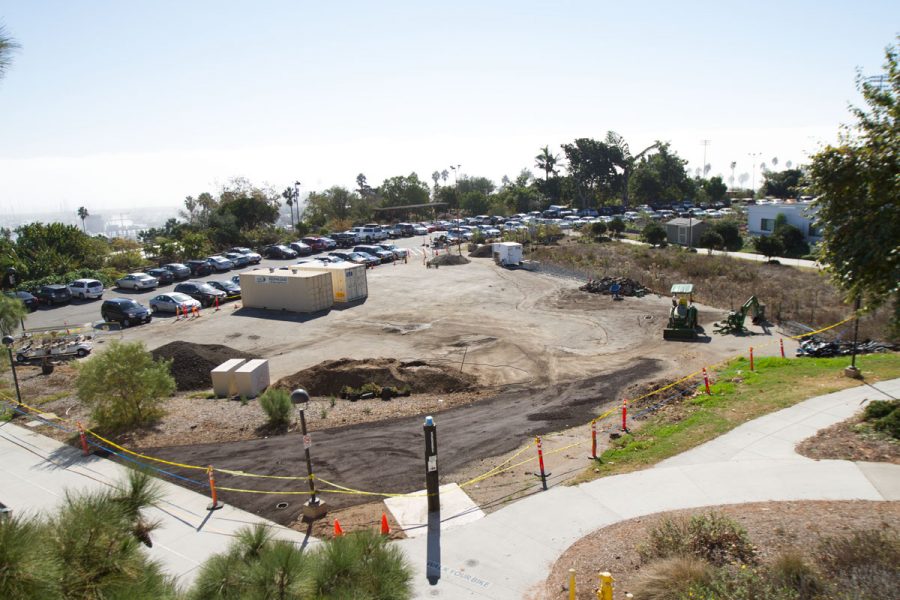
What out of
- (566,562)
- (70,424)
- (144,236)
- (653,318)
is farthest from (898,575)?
(144,236)


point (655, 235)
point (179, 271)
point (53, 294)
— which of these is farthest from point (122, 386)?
point (655, 235)

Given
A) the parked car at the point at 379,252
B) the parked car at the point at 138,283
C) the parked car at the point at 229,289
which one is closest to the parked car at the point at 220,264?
the parked car at the point at 138,283

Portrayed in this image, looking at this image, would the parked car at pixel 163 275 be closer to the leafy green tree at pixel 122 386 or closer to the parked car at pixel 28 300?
the parked car at pixel 28 300

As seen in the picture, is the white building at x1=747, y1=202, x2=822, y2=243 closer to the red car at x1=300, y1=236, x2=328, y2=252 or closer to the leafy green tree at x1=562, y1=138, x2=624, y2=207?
the leafy green tree at x1=562, y1=138, x2=624, y2=207

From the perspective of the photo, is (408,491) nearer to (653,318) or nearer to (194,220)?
(653,318)

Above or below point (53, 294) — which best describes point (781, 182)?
above

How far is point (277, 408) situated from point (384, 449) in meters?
3.81

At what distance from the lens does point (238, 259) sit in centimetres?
5072

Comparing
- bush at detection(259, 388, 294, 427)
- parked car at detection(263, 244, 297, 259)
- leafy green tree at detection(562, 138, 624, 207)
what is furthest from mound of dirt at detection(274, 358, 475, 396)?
leafy green tree at detection(562, 138, 624, 207)

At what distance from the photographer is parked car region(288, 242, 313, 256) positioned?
58184 mm

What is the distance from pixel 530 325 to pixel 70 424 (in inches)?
781

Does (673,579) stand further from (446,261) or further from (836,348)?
(446,261)

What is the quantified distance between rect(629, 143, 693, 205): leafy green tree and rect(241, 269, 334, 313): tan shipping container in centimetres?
8079

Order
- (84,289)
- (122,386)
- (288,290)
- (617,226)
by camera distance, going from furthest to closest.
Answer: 1. (617,226)
2. (84,289)
3. (288,290)
4. (122,386)
